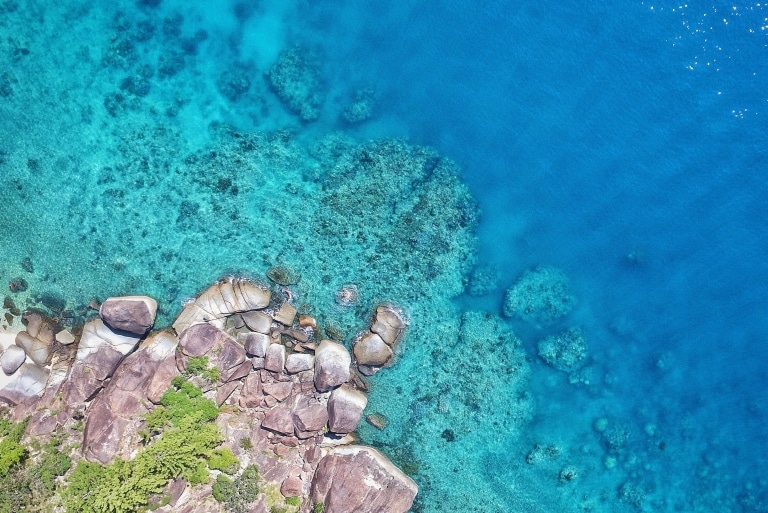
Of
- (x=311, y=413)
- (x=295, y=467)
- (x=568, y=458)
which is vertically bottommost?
(x=295, y=467)

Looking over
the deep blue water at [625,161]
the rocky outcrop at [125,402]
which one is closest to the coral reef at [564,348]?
the deep blue water at [625,161]

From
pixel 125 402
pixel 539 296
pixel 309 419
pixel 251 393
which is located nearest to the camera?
pixel 125 402

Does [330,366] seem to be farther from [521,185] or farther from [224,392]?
[521,185]

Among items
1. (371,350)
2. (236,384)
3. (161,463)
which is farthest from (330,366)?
(161,463)

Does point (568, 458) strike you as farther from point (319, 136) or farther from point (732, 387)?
point (319, 136)

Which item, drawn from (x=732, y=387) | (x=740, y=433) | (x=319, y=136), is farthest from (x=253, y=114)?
(x=740, y=433)
